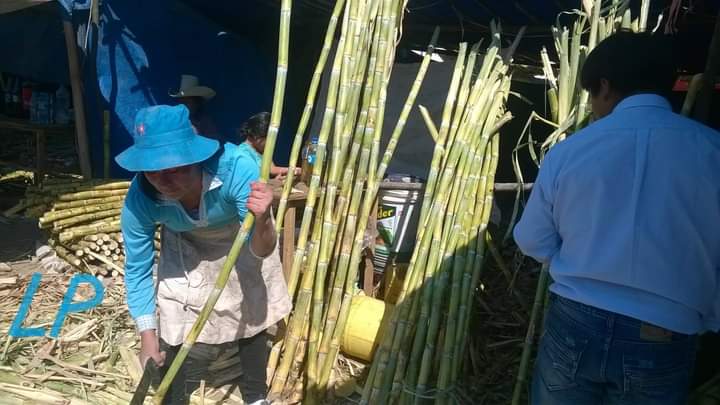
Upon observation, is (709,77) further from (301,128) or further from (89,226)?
(89,226)

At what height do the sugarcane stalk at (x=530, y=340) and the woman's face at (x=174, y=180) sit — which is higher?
the woman's face at (x=174, y=180)

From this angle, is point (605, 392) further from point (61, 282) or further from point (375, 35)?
point (61, 282)

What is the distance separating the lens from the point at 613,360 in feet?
5.58

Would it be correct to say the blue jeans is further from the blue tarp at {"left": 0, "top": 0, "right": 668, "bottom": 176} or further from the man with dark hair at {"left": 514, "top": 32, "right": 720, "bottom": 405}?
the blue tarp at {"left": 0, "top": 0, "right": 668, "bottom": 176}

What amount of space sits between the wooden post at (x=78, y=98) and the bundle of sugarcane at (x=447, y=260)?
387 centimetres

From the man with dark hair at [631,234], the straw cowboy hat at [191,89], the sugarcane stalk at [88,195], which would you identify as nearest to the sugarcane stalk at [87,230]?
the sugarcane stalk at [88,195]

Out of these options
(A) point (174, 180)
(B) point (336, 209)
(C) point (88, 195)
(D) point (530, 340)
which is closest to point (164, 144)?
(A) point (174, 180)

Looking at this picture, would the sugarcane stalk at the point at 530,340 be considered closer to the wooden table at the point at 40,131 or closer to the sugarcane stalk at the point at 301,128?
the sugarcane stalk at the point at 301,128

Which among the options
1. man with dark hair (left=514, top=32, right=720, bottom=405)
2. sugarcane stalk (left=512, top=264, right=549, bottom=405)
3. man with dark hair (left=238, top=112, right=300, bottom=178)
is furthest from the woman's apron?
man with dark hair (left=238, top=112, right=300, bottom=178)

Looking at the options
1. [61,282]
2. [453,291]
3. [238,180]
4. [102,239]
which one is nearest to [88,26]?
[102,239]

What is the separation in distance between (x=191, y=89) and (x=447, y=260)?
132 inches

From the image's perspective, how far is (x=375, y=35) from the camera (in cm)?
313

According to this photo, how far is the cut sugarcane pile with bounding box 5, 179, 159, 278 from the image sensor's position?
4746 mm

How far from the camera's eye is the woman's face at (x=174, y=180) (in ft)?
6.99
